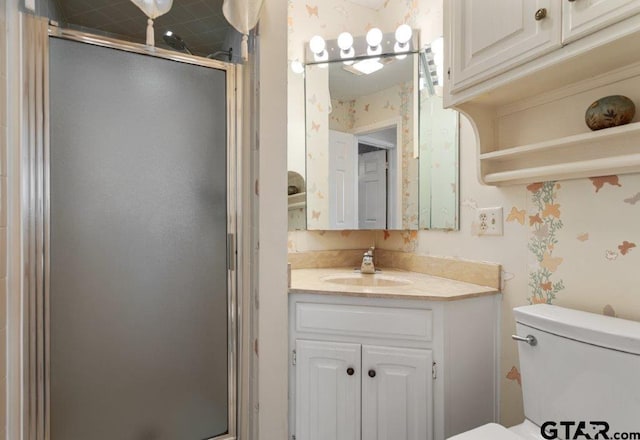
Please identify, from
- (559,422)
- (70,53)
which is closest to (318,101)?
(70,53)

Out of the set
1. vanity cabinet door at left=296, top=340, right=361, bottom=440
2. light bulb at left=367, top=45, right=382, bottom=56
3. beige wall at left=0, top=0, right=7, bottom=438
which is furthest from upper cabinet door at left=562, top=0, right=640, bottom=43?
beige wall at left=0, top=0, right=7, bottom=438

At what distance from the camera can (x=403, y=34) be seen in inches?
74.6

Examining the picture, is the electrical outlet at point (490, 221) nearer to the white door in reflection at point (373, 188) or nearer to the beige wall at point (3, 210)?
the white door in reflection at point (373, 188)

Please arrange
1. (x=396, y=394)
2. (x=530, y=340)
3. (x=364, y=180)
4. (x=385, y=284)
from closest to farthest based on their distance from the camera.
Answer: (x=530, y=340) → (x=396, y=394) → (x=385, y=284) → (x=364, y=180)

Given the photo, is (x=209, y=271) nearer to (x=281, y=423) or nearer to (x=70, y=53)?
(x=281, y=423)

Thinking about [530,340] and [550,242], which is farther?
[550,242]

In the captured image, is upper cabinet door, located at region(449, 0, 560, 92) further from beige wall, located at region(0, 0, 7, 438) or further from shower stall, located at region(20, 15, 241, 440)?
beige wall, located at region(0, 0, 7, 438)

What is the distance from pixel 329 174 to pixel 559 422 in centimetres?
143

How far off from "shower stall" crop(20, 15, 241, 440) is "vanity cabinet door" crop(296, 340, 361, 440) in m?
0.28

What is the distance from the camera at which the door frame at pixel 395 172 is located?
76.8 inches

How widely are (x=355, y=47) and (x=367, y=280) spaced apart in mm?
1280

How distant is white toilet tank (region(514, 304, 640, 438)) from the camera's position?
0.91 metres

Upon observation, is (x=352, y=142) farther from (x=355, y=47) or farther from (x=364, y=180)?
(x=355, y=47)

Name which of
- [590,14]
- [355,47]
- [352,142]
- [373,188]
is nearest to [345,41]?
[355,47]
